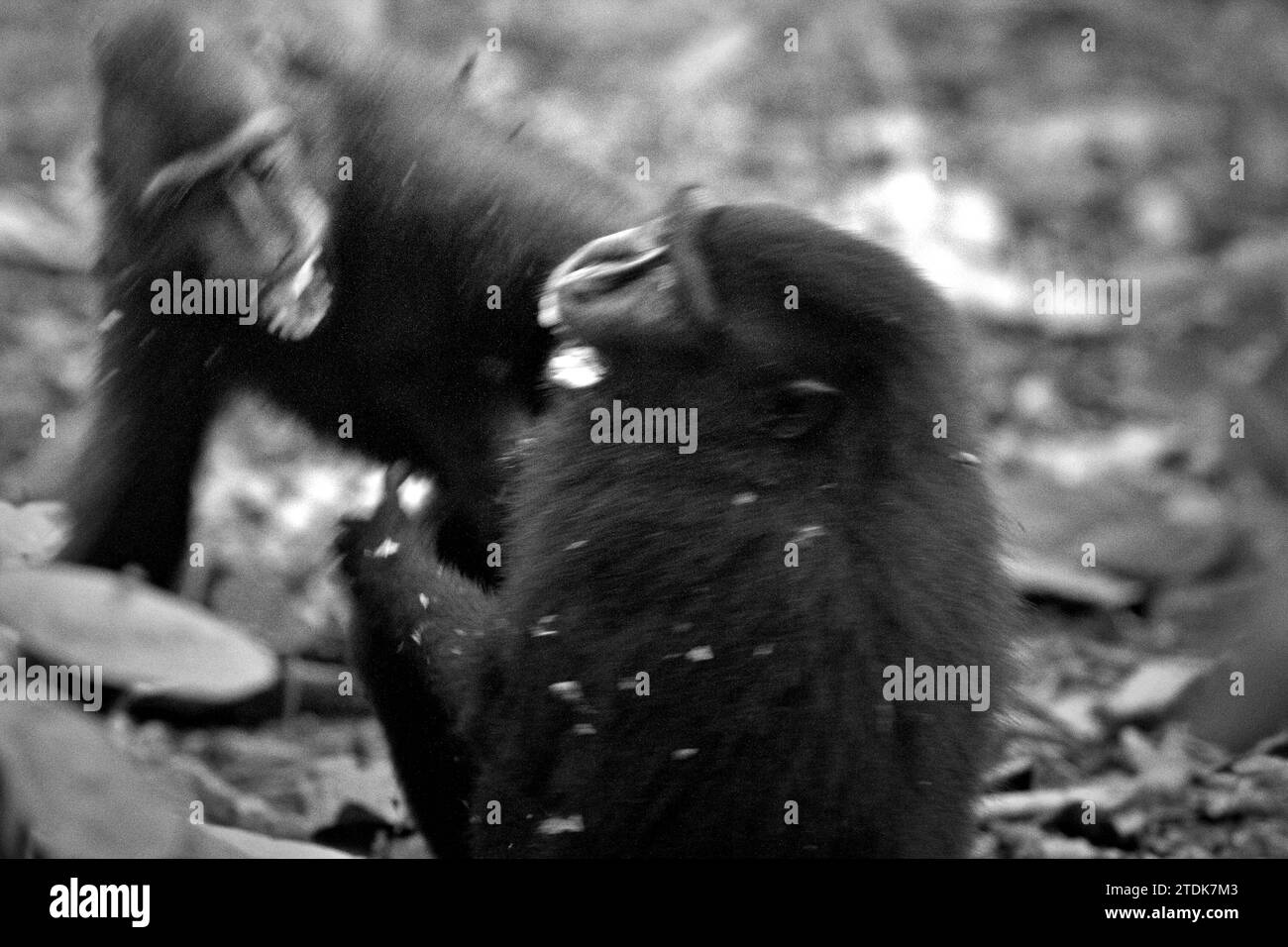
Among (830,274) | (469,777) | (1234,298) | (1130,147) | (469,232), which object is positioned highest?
(1130,147)

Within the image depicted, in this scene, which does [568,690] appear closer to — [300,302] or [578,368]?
[578,368]

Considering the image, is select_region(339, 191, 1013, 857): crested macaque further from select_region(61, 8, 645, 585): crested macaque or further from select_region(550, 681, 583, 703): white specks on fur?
select_region(61, 8, 645, 585): crested macaque

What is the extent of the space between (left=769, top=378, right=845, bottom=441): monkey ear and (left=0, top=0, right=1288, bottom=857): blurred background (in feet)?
1.26

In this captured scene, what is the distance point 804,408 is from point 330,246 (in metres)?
1.30

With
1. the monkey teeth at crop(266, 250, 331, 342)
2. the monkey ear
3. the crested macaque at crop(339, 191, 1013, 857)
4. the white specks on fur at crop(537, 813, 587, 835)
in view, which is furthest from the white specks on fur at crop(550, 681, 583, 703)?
the monkey teeth at crop(266, 250, 331, 342)

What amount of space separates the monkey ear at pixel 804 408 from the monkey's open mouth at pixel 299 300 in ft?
4.02

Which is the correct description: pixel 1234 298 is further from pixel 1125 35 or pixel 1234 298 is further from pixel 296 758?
pixel 296 758

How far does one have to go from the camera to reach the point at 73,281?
239 inches

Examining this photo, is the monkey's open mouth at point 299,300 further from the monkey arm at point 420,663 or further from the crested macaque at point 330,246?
the monkey arm at point 420,663

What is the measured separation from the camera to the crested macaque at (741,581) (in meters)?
2.50

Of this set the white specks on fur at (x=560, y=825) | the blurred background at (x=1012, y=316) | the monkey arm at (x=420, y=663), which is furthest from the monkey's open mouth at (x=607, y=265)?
the white specks on fur at (x=560, y=825)

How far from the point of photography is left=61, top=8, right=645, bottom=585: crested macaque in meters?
3.27

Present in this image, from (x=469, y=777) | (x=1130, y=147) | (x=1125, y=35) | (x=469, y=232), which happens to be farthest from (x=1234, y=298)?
(x=469, y=777)
